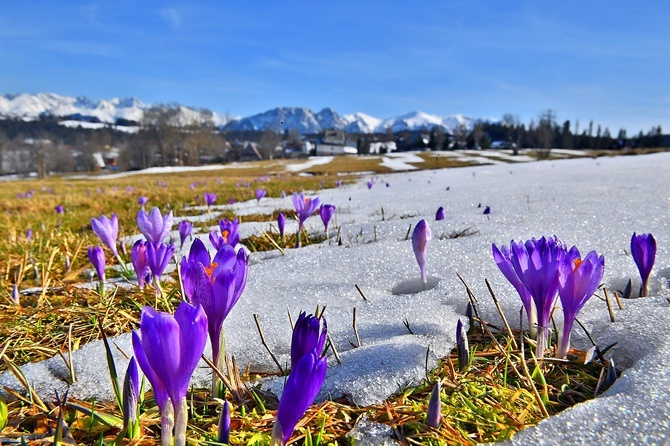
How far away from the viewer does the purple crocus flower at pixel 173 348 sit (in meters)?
0.64

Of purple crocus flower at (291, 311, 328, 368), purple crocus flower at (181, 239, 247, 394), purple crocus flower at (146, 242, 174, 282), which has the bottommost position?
purple crocus flower at (146, 242, 174, 282)

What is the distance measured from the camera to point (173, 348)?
26.0 inches

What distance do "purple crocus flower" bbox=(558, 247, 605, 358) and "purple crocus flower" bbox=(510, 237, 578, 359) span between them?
0.02 metres

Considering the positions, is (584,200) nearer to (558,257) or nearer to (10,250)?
(558,257)

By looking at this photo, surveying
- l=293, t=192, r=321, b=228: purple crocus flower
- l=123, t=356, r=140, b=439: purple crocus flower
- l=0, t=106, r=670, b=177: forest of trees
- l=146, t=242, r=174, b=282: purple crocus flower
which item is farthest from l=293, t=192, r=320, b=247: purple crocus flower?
l=0, t=106, r=670, b=177: forest of trees

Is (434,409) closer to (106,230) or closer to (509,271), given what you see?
(509,271)

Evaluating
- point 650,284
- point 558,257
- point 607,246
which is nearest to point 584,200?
point 607,246

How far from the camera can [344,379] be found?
96 centimetres

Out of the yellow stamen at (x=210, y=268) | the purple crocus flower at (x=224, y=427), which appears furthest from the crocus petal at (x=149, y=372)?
the yellow stamen at (x=210, y=268)

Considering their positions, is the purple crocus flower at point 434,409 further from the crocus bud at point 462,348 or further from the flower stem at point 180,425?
the flower stem at point 180,425

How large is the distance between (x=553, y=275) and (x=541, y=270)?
28 mm

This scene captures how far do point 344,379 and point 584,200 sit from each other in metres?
3.28

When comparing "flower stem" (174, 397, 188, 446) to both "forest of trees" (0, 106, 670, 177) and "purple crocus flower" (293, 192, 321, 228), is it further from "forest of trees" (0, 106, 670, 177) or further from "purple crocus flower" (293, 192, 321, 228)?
"forest of trees" (0, 106, 670, 177)

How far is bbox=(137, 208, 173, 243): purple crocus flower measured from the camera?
1.81 metres
